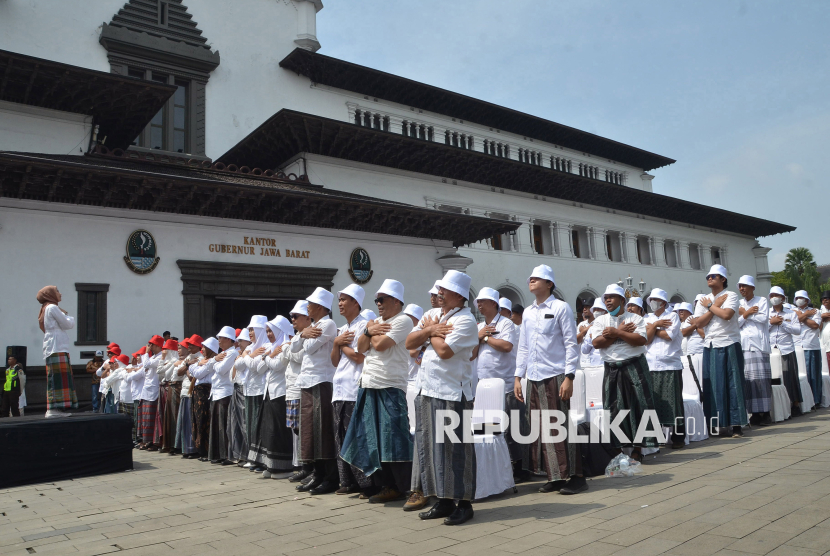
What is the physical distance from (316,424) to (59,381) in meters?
4.45

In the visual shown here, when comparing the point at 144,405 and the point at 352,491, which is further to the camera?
the point at 144,405

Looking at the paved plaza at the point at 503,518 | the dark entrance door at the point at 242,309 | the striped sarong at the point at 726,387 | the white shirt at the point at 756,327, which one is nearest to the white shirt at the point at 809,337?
the white shirt at the point at 756,327

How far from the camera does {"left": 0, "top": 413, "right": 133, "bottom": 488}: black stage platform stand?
7.67 meters

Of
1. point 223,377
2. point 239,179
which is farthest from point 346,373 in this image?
point 239,179

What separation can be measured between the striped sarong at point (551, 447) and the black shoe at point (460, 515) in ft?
3.72

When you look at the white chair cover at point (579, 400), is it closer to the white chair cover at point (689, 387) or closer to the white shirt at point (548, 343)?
the white shirt at point (548, 343)

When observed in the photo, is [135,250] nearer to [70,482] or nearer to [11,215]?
[11,215]

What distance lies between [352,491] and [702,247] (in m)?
35.7

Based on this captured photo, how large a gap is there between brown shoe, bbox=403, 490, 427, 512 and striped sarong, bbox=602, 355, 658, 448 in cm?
256

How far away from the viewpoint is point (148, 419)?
11672mm

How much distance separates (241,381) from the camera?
8508 millimetres

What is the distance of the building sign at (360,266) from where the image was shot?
57.2 feet

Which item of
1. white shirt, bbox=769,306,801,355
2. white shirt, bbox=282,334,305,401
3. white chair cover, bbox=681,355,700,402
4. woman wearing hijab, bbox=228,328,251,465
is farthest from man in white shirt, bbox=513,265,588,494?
white shirt, bbox=769,306,801,355

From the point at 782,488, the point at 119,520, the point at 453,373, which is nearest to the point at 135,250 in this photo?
the point at 119,520
